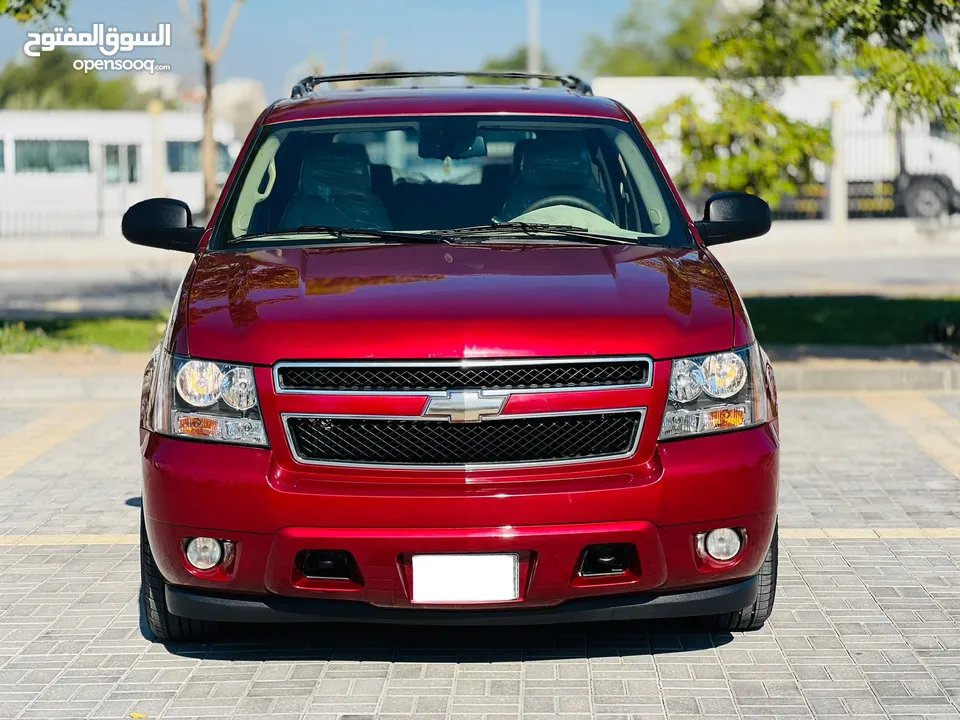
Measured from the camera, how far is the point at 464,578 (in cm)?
462

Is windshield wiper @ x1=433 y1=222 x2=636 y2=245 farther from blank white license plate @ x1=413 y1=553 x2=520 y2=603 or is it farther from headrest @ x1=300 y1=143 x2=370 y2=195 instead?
blank white license plate @ x1=413 y1=553 x2=520 y2=603

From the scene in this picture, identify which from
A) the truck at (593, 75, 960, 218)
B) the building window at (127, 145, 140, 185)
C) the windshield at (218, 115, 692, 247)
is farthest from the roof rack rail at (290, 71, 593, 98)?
the building window at (127, 145, 140, 185)

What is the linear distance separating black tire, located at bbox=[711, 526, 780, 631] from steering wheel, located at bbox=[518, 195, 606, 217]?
5.24 ft

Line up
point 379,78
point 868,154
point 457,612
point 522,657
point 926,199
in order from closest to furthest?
point 457,612, point 522,657, point 379,78, point 868,154, point 926,199

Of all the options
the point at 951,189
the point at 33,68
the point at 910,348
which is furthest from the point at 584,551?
the point at 33,68

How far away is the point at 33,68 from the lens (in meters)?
70.3

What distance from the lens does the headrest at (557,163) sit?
620cm

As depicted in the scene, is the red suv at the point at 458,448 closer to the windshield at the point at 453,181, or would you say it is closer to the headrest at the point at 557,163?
the windshield at the point at 453,181

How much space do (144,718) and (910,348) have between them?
8813 mm

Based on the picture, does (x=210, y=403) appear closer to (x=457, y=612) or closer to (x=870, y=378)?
(x=457, y=612)

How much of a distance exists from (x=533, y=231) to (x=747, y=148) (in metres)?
11.4

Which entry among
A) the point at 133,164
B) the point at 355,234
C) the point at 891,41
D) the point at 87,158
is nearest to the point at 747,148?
the point at 891,41

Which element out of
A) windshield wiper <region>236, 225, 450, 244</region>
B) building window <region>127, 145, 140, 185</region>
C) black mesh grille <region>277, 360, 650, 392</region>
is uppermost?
windshield wiper <region>236, 225, 450, 244</region>

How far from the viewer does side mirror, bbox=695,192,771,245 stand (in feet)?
20.6
